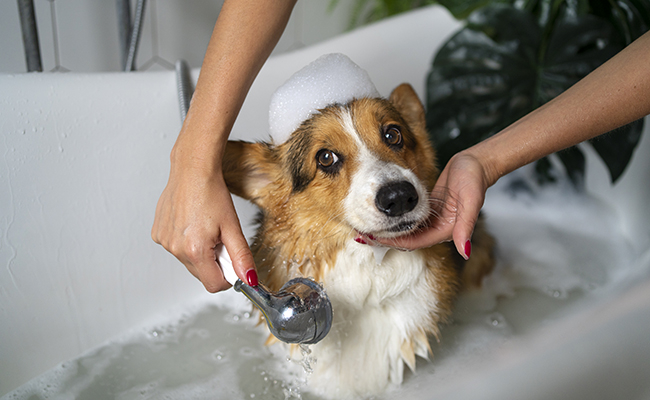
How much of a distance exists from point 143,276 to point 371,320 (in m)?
0.80

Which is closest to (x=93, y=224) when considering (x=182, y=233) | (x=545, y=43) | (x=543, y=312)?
(x=182, y=233)

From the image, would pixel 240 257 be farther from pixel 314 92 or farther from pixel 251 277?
pixel 314 92

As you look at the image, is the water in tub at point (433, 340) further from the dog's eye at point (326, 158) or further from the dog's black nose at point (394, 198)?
the dog's eye at point (326, 158)

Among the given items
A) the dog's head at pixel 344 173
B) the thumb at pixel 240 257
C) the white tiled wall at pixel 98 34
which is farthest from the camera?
the white tiled wall at pixel 98 34

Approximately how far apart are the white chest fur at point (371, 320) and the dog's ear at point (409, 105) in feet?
1.35

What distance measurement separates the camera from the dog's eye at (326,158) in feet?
3.77

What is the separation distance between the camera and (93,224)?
1421 millimetres

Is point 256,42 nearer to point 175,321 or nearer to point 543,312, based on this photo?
point 175,321

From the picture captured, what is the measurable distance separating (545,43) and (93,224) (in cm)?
177

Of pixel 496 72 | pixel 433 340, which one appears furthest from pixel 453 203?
pixel 496 72

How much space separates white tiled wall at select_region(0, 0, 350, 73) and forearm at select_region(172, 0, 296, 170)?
134 centimetres

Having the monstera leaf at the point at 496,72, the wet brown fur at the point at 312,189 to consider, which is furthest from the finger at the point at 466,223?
the monstera leaf at the point at 496,72

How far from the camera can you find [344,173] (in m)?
1.11

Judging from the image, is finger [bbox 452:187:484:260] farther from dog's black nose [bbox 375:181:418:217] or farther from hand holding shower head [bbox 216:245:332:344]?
hand holding shower head [bbox 216:245:332:344]
